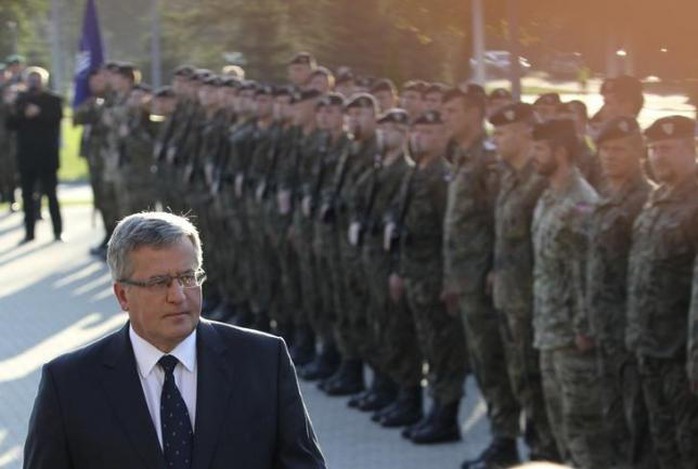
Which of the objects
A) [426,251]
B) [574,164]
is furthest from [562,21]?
[574,164]

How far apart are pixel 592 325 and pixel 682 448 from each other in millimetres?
776

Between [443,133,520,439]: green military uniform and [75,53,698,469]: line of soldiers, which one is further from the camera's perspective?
[443,133,520,439]: green military uniform

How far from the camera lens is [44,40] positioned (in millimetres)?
67438

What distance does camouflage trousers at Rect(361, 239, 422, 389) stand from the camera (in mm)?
11961

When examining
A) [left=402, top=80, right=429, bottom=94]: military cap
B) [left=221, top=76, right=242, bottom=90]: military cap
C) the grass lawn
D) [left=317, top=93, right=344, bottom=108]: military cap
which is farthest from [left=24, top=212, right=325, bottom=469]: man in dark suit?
the grass lawn

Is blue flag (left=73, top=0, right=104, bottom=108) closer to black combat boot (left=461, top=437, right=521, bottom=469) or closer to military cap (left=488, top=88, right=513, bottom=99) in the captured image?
→ military cap (left=488, top=88, right=513, bottom=99)

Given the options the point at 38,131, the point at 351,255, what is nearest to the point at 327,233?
the point at 351,255

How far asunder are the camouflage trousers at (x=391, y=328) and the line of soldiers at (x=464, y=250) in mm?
14

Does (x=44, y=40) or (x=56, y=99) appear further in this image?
(x=44, y=40)

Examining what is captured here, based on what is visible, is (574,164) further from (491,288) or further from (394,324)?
(394,324)

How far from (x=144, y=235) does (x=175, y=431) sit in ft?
1.55

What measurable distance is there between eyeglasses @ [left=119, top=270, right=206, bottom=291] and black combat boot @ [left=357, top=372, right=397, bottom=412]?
7696mm

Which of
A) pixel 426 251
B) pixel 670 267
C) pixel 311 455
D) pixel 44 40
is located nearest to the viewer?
pixel 311 455

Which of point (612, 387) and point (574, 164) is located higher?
point (574, 164)
